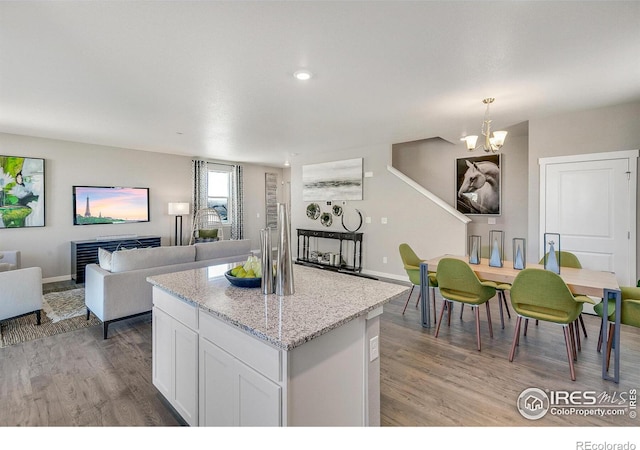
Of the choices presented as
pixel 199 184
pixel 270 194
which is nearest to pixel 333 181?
pixel 270 194

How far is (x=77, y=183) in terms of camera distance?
226 inches

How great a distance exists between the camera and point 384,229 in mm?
6078

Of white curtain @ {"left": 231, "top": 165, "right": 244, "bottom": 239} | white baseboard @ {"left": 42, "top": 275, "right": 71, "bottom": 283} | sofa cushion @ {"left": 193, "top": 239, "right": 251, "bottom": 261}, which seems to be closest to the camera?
sofa cushion @ {"left": 193, "top": 239, "right": 251, "bottom": 261}

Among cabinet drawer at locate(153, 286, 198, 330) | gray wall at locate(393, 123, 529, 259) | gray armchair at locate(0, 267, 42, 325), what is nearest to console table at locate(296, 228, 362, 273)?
gray wall at locate(393, 123, 529, 259)

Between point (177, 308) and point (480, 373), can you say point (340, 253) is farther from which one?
point (177, 308)

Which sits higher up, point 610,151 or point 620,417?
point 610,151

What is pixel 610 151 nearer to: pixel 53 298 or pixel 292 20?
pixel 292 20

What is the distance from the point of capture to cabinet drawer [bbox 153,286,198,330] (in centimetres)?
175

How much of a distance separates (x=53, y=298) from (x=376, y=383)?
16.0 ft

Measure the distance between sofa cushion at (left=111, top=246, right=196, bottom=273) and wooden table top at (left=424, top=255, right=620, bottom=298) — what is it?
278 cm
